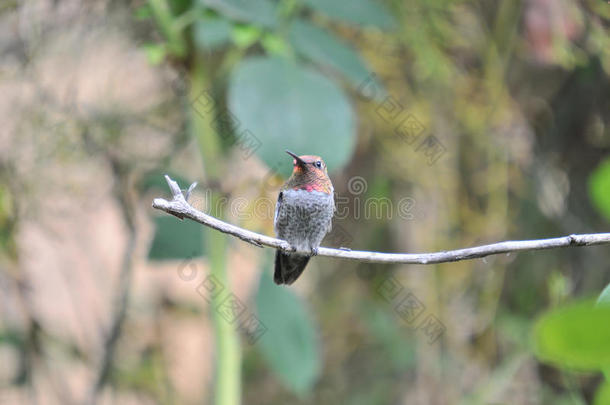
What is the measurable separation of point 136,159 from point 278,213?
120 centimetres

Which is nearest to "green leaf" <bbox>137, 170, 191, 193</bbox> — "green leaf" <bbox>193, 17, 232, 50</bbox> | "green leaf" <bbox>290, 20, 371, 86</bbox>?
"green leaf" <bbox>193, 17, 232, 50</bbox>

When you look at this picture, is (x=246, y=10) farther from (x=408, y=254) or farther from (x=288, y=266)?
(x=408, y=254)

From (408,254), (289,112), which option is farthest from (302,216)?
(408,254)

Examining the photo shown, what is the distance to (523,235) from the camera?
2676 mm

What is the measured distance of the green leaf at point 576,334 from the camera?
1.02ft

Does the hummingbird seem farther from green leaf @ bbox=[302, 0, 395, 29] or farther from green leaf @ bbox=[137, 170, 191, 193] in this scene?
green leaf @ bbox=[302, 0, 395, 29]

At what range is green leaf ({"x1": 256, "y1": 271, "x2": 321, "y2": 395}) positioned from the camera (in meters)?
1.94

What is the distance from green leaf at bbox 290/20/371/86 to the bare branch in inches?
33.3

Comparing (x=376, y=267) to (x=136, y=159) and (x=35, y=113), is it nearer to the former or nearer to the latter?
(x=136, y=159)

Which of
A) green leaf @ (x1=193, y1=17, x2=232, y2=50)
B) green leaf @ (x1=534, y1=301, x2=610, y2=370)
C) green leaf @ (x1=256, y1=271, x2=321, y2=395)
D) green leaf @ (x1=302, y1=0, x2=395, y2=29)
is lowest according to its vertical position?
green leaf @ (x1=256, y1=271, x2=321, y2=395)

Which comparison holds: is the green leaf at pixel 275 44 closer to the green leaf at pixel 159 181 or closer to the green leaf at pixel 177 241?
the green leaf at pixel 159 181

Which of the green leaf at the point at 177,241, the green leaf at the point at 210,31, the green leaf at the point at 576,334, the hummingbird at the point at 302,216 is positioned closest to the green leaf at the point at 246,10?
the green leaf at the point at 210,31

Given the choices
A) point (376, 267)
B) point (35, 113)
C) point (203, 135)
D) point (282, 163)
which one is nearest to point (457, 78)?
point (376, 267)

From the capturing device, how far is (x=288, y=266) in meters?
1.54
